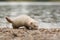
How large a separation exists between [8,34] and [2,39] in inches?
27.2

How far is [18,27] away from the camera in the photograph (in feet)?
36.9

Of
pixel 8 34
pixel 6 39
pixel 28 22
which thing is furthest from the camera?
pixel 28 22

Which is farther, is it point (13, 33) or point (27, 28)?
point (27, 28)

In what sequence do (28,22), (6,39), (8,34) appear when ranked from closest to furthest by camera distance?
(6,39) < (8,34) < (28,22)

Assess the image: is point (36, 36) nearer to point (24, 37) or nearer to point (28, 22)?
point (24, 37)

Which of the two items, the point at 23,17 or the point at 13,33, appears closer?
the point at 13,33

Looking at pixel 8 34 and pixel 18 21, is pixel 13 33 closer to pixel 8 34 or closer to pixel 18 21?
pixel 8 34

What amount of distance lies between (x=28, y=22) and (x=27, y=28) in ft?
0.74

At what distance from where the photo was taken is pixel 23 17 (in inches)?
435

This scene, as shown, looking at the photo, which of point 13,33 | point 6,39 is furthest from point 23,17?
point 6,39

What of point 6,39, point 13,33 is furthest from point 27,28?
point 6,39

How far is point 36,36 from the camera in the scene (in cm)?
883

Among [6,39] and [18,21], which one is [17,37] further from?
[18,21]

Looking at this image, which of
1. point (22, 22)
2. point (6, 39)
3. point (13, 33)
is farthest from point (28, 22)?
point (6, 39)
